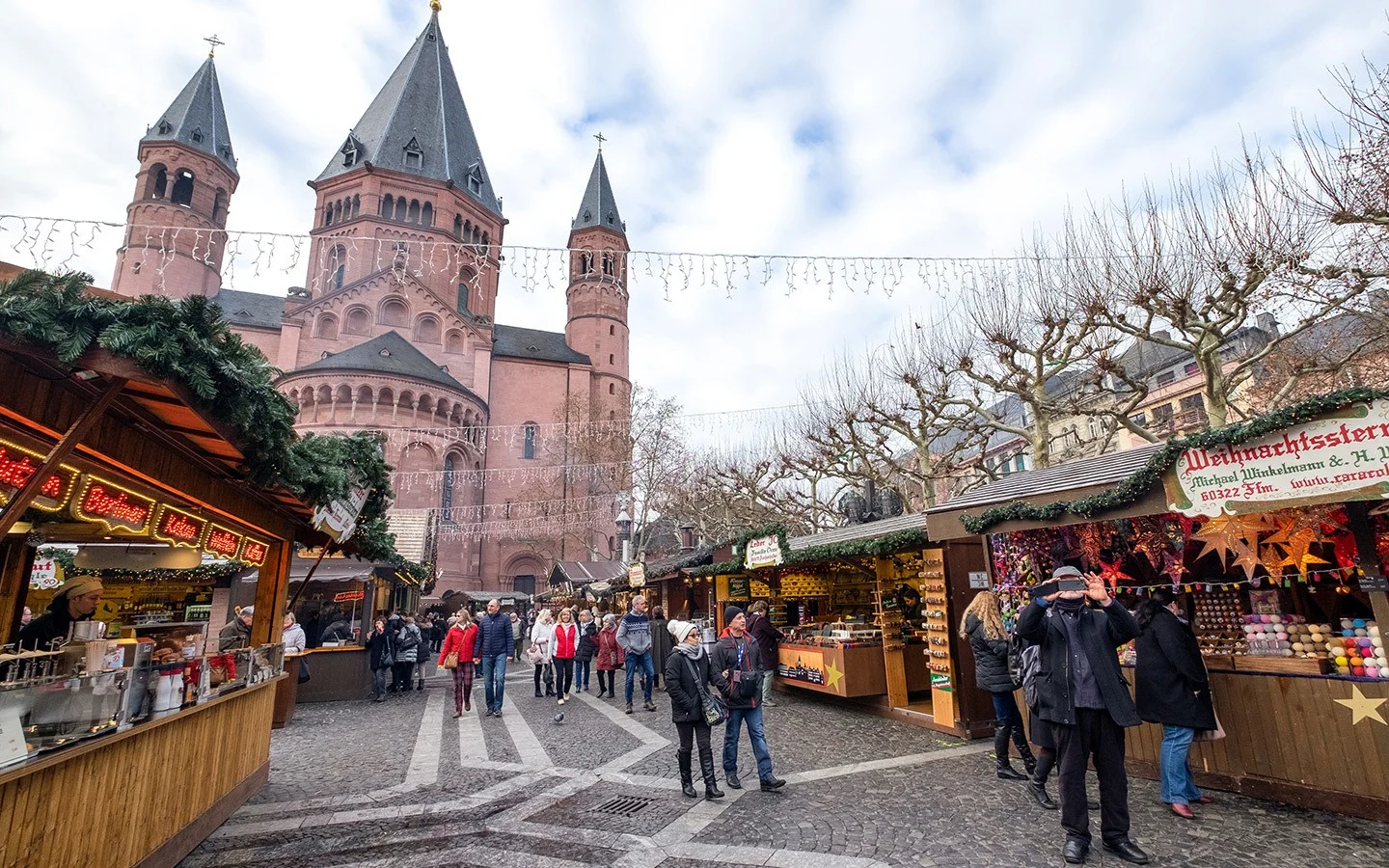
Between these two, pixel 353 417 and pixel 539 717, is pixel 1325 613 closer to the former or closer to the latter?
pixel 539 717

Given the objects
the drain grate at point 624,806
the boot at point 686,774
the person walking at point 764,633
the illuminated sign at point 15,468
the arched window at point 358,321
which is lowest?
the drain grate at point 624,806

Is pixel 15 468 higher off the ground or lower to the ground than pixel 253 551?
higher

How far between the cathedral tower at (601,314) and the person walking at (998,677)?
4026 cm

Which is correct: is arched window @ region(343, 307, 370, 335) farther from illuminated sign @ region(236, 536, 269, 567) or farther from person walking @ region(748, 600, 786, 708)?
person walking @ region(748, 600, 786, 708)

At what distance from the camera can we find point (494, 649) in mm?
10852

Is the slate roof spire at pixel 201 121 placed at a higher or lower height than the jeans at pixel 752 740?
higher

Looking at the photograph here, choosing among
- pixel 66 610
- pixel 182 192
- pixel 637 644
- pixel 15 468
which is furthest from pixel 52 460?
pixel 182 192

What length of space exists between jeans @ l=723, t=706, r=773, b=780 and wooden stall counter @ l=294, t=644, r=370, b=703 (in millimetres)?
10218

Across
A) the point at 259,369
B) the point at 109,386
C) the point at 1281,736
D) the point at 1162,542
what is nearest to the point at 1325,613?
the point at 1162,542

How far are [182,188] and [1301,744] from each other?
57.0 m

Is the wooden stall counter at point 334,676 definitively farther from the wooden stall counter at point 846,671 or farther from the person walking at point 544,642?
the wooden stall counter at point 846,671

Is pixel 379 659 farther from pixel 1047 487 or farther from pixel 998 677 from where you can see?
pixel 1047 487

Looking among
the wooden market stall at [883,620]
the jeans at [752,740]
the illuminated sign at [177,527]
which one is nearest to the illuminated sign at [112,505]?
the illuminated sign at [177,527]

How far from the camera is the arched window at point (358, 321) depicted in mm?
40062
